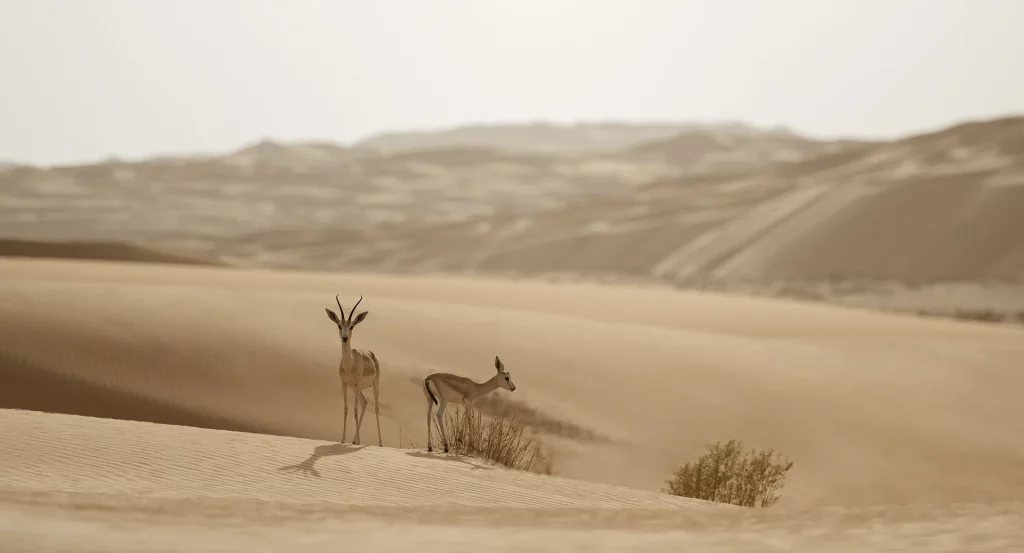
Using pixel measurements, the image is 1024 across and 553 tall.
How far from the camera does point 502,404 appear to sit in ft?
57.3

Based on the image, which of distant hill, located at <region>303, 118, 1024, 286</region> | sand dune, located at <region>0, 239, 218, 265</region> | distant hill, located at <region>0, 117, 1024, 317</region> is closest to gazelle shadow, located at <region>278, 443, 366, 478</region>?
sand dune, located at <region>0, 239, 218, 265</region>

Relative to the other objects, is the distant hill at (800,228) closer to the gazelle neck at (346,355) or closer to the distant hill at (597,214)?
the distant hill at (597,214)

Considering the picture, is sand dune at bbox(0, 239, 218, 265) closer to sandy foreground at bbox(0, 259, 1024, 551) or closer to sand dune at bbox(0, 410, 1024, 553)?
sandy foreground at bbox(0, 259, 1024, 551)

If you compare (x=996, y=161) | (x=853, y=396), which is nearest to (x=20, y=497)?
(x=853, y=396)

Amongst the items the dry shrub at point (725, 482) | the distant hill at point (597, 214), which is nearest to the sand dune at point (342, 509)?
the dry shrub at point (725, 482)

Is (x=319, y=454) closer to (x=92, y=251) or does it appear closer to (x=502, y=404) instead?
(x=502, y=404)

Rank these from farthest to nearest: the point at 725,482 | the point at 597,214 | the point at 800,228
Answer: the point at 597,214, the point at 800,228, the point at 725,482

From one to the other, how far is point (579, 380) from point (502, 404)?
80.5 inches

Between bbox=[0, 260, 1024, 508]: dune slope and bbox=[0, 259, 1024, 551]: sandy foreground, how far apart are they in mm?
50

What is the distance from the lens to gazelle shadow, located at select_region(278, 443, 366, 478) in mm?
10062

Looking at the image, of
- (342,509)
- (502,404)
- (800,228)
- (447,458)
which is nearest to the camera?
(342,509)

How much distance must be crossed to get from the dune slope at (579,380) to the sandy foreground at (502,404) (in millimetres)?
50

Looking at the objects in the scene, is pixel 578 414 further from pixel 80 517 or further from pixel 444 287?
pixel 444 287

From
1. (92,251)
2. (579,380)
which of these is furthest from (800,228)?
(579,380)
